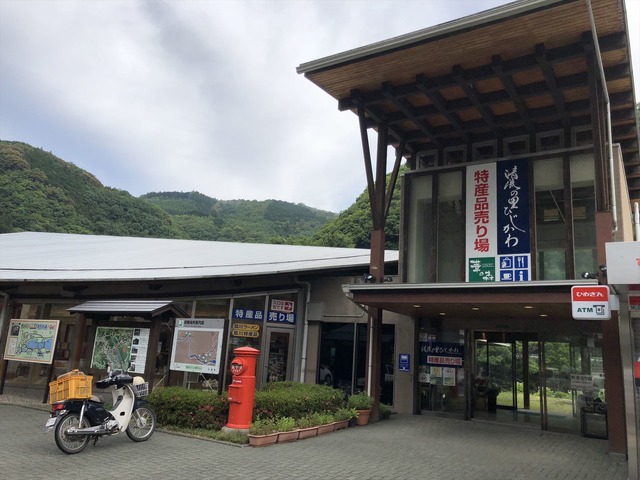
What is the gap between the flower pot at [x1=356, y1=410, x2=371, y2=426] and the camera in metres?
10.6

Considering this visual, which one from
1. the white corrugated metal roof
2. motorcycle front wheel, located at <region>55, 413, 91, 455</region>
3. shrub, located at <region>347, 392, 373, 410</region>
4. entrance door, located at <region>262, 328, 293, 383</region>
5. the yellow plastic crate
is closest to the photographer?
motorcycle front wheel, located at <region>55, 413, 91, 455</region>

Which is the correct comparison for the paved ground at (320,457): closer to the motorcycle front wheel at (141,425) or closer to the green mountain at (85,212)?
the motorcycle front wheel at (141,425)

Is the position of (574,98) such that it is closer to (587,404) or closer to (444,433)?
(587,404)

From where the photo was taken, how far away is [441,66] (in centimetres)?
1013

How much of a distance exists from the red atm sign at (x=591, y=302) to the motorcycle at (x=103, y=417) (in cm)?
688

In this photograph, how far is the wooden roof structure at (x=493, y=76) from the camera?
8.63 m

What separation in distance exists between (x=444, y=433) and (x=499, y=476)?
343 cm

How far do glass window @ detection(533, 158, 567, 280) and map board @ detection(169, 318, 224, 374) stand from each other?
729 cm

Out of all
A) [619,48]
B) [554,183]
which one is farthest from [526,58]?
[554,183]

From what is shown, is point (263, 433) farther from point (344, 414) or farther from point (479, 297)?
point (479, 297)

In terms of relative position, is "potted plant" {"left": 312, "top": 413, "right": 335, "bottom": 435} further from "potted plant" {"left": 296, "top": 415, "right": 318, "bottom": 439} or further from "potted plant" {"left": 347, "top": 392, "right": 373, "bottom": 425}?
"potted plant" {"left": 347, "top": 392, "right": 373, "bottom": 425}

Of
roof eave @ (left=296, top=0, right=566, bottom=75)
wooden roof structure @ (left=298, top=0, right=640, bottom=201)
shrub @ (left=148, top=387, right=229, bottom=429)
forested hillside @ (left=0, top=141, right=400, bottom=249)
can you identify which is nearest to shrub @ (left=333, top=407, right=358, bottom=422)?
shrub @ (left=148, top=387, right=229, bottom=429)

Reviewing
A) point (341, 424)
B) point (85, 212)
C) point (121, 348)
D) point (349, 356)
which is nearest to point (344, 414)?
point (341, 424)

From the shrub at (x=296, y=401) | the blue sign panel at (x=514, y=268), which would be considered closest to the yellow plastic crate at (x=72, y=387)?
the shrub at (x=296, y=401)
